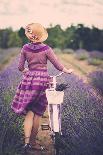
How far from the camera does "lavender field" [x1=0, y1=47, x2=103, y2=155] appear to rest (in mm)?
6176

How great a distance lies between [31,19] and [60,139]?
69.7 inches

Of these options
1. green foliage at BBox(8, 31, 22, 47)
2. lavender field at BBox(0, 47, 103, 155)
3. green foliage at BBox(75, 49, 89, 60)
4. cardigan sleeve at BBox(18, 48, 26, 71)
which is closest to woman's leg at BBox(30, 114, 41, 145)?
lavender field at BBox(0, 47, 103, 155)

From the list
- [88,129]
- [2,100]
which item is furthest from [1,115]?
[88,129]

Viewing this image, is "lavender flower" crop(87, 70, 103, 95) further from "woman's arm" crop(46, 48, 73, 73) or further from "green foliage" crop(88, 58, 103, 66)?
"woman's arm" crop(46, 48, 73, 73)

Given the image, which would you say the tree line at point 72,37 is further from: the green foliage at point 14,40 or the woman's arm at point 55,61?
the woman's arm at point 55,61

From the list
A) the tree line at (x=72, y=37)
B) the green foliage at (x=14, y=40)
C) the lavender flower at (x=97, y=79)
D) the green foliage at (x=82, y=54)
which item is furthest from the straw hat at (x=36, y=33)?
the lavender flower at (x=97, y=79)

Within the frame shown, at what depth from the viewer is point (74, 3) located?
727 cm

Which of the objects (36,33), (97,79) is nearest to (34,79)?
(36,33)

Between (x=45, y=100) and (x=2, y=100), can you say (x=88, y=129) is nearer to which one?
(x=45, y=100)

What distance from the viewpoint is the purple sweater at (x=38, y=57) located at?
20.6 feet

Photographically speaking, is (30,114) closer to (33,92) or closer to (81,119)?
(33,92)

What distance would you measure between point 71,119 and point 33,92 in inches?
23.3

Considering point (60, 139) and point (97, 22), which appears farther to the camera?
point (97, 22)

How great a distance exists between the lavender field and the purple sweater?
94mm
